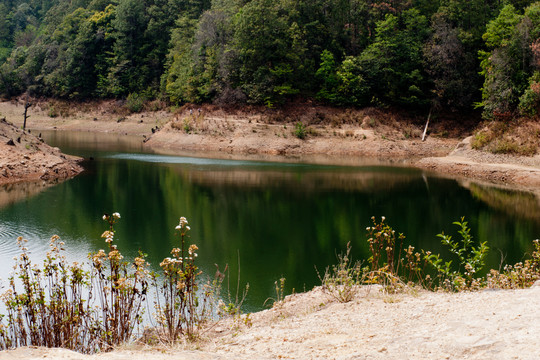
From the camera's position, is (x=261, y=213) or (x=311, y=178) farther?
(x=311, y=178)

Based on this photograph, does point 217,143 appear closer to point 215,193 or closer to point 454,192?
point 215,193

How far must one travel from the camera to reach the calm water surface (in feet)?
48.2

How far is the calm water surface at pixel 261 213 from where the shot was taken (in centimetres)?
1469

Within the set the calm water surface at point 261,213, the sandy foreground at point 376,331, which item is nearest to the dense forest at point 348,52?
the calm water surface at point 261,213

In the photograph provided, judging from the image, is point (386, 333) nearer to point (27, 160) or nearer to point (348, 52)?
point (27, 160)

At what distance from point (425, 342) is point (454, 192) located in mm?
23298

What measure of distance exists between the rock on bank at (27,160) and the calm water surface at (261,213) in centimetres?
166

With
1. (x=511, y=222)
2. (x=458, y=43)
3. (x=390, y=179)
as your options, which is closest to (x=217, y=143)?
(x=390, y=179)

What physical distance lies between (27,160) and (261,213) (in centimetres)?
1632

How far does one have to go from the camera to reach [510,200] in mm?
25219

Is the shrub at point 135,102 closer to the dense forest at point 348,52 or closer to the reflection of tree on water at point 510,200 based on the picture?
the dense forest at point 348,52

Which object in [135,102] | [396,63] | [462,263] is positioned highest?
[396,63]

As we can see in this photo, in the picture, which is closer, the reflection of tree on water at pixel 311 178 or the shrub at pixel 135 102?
the reflection of tree on water at pixel 311 178

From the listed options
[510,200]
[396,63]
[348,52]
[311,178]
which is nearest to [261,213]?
[311,178]
